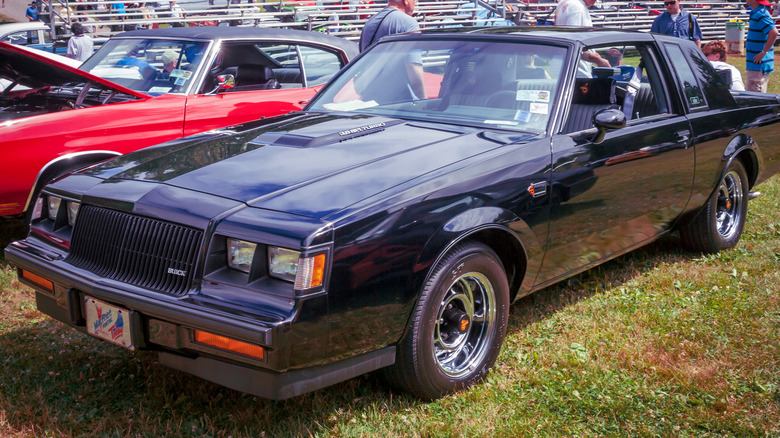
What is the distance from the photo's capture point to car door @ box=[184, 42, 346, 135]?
5836 millimetres

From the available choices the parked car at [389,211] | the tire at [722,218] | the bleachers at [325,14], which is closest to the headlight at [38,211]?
the parked car at [389,211]

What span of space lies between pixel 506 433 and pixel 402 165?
122cm

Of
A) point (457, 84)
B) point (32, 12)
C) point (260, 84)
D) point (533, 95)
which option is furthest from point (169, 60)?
point (32, 12)

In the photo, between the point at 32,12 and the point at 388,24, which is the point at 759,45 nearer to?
the point at 388,24

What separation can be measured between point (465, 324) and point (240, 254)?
1.15m

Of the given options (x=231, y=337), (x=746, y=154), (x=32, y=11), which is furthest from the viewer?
(x=32, y=11)

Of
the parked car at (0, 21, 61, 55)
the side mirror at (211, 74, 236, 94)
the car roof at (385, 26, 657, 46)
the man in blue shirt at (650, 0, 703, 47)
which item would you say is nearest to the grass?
the car roof at (385, 26, 657, 46)

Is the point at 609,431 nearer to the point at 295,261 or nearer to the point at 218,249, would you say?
the point at 295,261

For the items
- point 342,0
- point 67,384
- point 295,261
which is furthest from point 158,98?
point 342,0

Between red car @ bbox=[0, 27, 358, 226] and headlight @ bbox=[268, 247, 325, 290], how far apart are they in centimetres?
294

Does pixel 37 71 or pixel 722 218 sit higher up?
pixel 37 71

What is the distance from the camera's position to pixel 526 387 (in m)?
3.53

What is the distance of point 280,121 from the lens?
14.0 ft

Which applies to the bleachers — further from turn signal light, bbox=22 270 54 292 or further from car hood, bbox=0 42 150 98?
turn signal light, bbox=22 270 54 292
